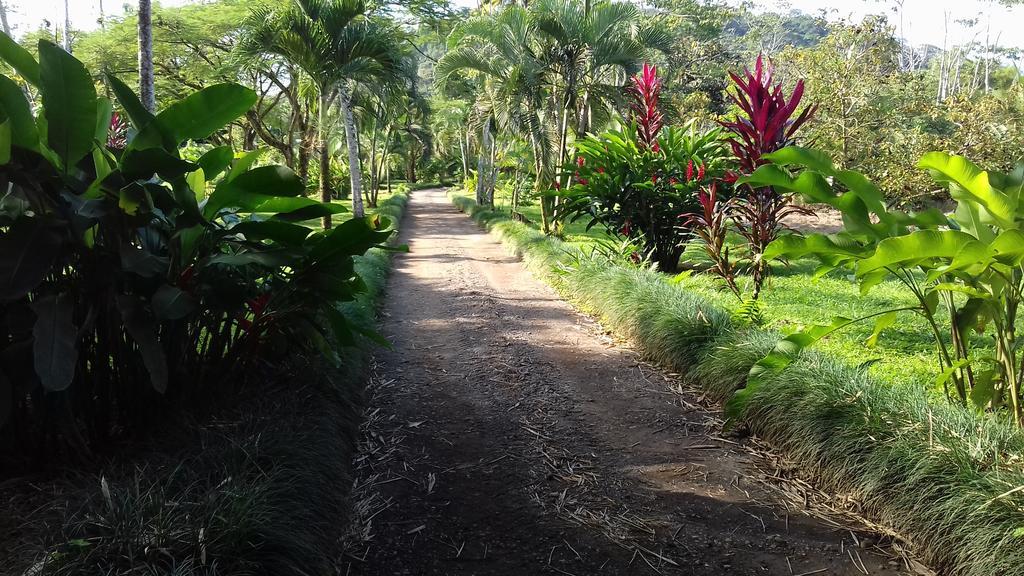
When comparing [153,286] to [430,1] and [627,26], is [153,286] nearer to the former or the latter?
[627,26]

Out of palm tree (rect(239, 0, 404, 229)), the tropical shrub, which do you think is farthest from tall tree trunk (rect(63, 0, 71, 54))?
the tropical shrub

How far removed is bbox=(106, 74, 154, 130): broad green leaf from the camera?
274 centimetres

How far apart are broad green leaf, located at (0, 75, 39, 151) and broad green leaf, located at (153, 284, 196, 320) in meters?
0.71

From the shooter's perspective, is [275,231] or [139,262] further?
[275,231]

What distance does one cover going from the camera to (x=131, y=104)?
9.23 ft

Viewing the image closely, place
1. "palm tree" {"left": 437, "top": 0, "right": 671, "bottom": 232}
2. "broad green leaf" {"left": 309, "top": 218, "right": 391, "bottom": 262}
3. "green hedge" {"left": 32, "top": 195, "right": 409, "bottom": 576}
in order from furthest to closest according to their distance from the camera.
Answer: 1. "palm tree" {"left": 437, "top": 0, "right": 671, "bottom": 232}
2. "broad green leaf" {"left": 309, "top": 218, "right": 391, "bottom": 262}
3. "green hedge" {"left": 32, "top": 195, "right": 409, "bottom": 576}

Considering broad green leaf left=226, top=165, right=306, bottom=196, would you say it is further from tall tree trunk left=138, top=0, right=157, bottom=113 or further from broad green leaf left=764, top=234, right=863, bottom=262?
tall tree trunk left=138, top=0, right=157, bottom=113

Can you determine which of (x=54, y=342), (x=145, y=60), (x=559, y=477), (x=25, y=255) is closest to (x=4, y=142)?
(x=25, y=255)

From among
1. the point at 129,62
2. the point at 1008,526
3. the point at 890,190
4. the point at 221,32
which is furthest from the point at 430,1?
the point at 1008,526

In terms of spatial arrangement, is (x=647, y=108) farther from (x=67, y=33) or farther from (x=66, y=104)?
(x=67, y=33)

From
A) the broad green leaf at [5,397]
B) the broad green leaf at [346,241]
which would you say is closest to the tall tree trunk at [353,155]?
the broad green leaf at [346,241]

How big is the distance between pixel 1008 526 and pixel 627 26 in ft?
40.8

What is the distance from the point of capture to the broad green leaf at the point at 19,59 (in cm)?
254

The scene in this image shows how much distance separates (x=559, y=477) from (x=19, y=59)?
3003 mm
